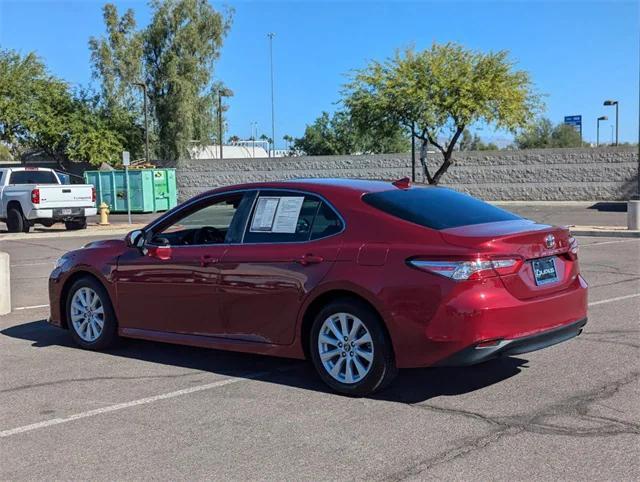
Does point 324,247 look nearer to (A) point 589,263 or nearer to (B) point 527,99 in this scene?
(A) point 589,263

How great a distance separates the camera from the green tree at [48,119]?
3947cm

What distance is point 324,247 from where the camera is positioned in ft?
18.2

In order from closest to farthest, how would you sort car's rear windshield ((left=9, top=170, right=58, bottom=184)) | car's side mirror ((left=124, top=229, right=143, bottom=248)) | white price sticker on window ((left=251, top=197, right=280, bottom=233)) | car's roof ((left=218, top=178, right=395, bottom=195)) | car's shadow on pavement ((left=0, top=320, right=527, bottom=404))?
1. car's shadow on pavement ((left=0, top=320, right=527, bottom=404))
2. car's roof ((left=218, top=178, right=395, bottom=195))
3. white price sticker on window ((left=251, top=197, right=280, bottom=233))
4. car's side mirror ((left=124, top=229, right=143, bottom=248))
5. car's rear windshield ((left=9, top=170, right=58, bottom=184))

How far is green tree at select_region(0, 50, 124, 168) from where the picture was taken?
3947 cm

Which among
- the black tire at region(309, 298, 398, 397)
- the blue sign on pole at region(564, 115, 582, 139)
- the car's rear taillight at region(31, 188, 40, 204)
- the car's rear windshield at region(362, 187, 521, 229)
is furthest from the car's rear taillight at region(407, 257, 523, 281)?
the blue sign on pole at region(564, 115, 582, 139)

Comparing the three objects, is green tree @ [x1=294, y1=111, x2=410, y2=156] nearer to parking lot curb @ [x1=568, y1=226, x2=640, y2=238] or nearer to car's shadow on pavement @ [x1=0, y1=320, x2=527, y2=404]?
parking lot curb @ [x1=568, y1=226, x2=640, y2=238]

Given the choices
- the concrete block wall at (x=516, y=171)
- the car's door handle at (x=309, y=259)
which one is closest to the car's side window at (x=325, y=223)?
the car's door handle at (x=309, y=259)

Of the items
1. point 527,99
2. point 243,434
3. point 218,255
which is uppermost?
point 527,99

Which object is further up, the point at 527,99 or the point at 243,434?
the point at 527,99

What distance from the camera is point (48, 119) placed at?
40.2m

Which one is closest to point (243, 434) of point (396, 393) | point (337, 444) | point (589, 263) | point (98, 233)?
point (337, 444)

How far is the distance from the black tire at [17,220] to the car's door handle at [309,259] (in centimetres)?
1851

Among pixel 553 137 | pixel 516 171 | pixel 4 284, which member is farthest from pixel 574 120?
pixel 4 284

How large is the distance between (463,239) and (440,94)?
2876 centimetres
